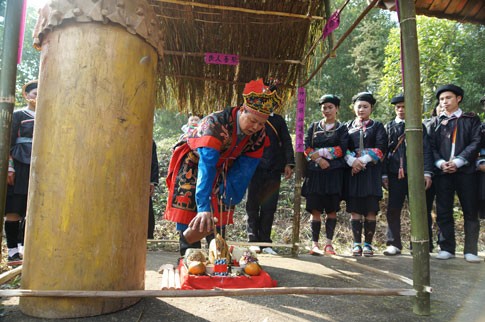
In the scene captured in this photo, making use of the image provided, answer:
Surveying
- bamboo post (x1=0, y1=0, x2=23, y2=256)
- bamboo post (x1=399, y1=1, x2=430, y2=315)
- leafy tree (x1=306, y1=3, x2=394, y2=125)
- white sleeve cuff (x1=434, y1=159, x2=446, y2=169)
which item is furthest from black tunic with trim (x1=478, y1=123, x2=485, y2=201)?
leafy tree (x1=306, y1=3, x2=394, y2=125)

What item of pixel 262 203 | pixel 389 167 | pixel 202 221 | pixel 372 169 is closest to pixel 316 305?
pixel 202 221

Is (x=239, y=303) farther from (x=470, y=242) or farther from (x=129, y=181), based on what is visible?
(x=470, y=242)

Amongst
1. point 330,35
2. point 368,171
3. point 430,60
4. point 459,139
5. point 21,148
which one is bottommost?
point 368,171

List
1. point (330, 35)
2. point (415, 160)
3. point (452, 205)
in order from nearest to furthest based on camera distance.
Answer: point (415, 160)
point (330, 35)
point (452, 205)

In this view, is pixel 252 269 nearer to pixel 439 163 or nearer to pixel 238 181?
pixel 238 181

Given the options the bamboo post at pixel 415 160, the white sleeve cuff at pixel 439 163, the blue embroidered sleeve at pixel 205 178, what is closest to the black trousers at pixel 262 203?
the white sleeve cuff at pixel 439 163

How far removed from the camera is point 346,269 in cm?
345

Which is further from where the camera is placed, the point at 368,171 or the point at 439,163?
the point at 368,171

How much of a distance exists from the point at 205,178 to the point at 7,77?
4.17 feet

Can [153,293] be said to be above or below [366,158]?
below

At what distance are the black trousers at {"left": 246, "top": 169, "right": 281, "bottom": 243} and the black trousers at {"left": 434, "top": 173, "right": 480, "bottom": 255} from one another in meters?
1.90

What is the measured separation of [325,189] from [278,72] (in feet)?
5.22

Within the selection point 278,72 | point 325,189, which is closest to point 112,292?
point 325,189

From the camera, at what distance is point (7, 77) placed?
70.1 inches
